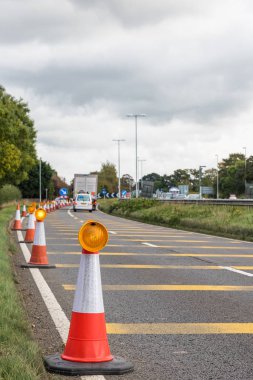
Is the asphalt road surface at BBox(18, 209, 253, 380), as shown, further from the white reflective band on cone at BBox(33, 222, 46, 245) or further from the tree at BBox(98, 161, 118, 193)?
the tree at BBox(98, 161, 118, 193)

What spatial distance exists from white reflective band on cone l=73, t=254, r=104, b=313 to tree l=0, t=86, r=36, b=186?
25088 mm

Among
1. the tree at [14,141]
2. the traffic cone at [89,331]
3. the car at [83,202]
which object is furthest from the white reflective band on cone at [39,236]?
the car at [83,202]

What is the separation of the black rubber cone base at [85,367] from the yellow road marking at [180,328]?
149 cm

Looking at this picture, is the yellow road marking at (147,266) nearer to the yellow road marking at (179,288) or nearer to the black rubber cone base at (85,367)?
the yellow road marking at (179,288)

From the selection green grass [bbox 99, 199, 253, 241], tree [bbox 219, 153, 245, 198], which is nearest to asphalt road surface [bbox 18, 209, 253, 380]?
green grass [bbox 99, 199, 253, 241]

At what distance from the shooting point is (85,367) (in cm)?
499

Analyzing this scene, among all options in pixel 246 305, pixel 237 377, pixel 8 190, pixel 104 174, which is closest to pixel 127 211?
pixel 8 190

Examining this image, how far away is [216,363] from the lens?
5461 mm

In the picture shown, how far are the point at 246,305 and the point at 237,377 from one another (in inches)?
124

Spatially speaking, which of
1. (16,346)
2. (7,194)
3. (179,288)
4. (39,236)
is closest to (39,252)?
(39,236)

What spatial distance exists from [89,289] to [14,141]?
144 ft

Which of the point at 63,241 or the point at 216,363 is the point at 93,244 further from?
the point at 63,241

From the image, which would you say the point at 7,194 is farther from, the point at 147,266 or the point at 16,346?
the point at 16,346

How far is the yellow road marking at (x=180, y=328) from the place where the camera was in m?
6.61
